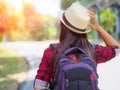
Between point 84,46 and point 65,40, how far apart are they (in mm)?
129

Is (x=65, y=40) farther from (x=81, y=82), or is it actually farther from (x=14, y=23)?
(x=14, y=23)

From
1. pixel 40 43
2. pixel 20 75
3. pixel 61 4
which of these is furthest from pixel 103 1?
pixel 20 75

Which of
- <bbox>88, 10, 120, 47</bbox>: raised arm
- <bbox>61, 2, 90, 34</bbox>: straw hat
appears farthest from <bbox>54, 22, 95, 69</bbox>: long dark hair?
<bbox>88, 10, 120, 47</bbox>: raised arm

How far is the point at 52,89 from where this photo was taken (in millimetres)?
3029

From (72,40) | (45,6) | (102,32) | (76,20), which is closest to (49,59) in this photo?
(72,40)

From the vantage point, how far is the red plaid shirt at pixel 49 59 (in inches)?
118

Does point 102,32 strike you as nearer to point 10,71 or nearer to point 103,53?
point 103,53

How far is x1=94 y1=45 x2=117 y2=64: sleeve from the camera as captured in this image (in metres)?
3.12

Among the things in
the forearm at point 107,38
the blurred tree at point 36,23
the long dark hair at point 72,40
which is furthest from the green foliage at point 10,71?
the long dark hair at point 72,40

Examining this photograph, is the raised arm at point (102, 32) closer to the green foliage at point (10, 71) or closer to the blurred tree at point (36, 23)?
the green foliage at point (10, 71)

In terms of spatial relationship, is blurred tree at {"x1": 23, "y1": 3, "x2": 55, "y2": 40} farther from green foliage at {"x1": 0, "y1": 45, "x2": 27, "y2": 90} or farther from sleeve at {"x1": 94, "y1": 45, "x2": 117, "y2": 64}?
sleeve at {"x1": 94, "y1": 45, "x2": 117, "y2": 64}

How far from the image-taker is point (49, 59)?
3.01 meters

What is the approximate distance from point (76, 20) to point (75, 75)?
0.39m

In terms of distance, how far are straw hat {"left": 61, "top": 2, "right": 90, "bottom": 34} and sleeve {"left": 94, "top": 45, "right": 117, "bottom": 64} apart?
0.17 metres
